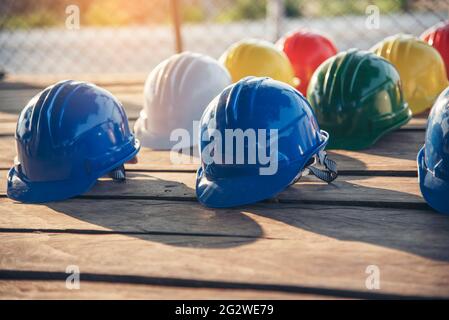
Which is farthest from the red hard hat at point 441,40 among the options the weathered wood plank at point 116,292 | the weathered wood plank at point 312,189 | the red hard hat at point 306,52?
the weathered wood plank at point 116,292

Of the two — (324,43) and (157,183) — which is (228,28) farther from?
(157,183)

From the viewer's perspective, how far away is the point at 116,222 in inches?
78.2

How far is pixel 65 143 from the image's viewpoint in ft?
7.28

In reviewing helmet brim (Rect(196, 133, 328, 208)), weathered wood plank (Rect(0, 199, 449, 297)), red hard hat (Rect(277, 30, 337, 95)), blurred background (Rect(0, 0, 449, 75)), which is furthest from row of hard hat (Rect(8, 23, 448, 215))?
blurred background (Rect(0, 0, 449, 75))

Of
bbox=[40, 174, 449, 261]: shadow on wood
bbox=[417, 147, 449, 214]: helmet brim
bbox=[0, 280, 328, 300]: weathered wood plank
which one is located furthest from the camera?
bbox=[417, 147, 449, 214]: helmet brim

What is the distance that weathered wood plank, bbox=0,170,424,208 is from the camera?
2041mm

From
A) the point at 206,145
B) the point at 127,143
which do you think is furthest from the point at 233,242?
the point at 127,143

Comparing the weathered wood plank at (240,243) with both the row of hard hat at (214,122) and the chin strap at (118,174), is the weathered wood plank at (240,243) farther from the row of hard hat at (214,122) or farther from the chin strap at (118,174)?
the chin strap at (118,174)

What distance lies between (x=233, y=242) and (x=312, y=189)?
492 mm

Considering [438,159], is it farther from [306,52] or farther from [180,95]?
[306,52]

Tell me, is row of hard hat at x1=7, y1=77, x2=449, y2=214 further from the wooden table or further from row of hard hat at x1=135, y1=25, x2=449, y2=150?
row of hard hat at x1=135, y1=25, x2=449, y2=150

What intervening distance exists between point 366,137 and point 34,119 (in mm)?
1289

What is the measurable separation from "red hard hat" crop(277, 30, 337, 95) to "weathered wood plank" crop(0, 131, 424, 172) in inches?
35.5
